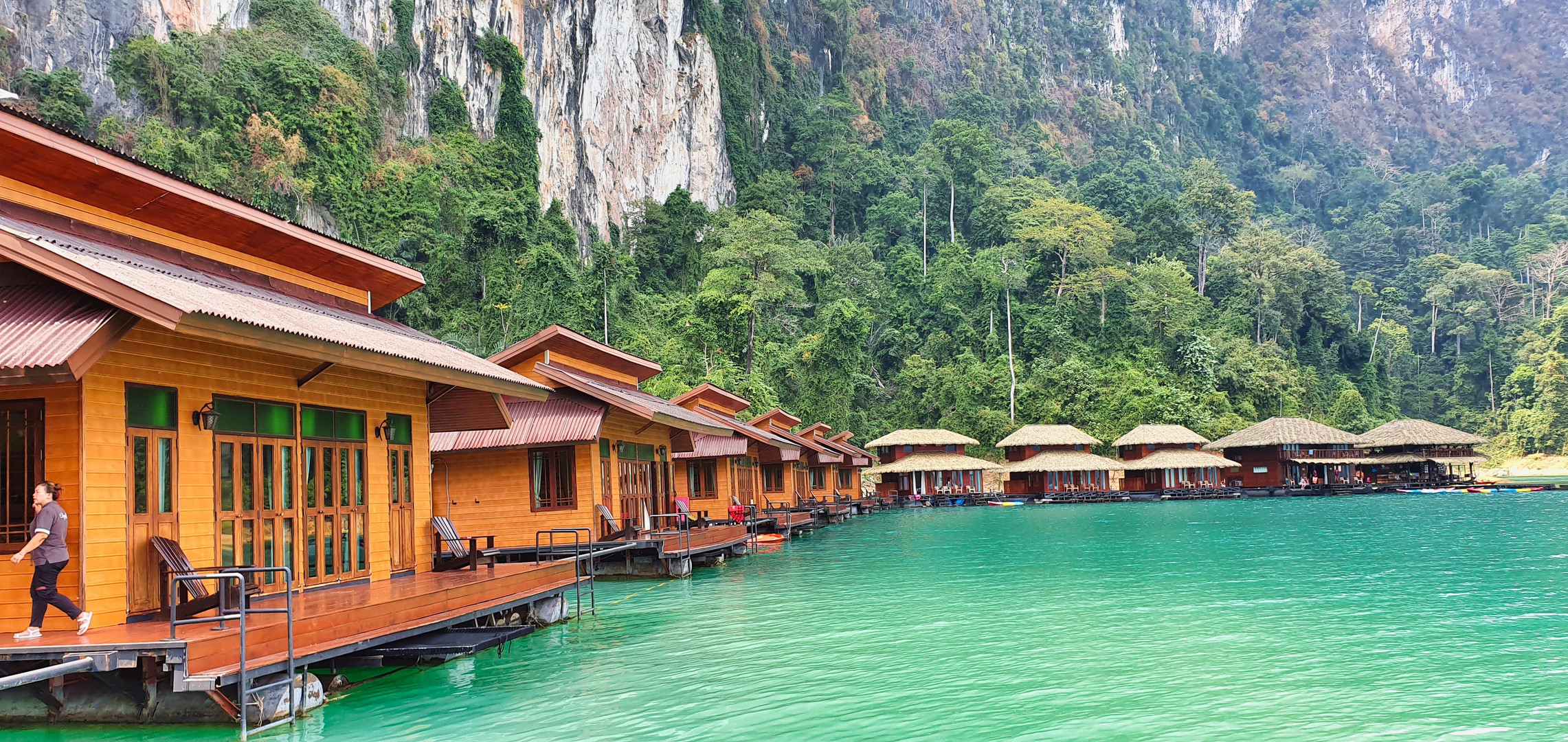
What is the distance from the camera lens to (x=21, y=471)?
31.5 feet

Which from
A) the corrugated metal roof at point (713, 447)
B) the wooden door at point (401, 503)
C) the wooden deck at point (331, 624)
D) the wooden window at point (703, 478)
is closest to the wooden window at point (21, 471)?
the wooden deck at point (331, 624)

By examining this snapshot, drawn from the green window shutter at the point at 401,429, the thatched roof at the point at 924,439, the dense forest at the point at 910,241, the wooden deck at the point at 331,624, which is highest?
the dense forest at the point at 910,241

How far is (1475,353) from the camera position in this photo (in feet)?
332

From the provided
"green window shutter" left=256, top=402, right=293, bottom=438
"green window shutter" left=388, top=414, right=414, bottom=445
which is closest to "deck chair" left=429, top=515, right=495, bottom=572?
"green window shutter" left=388, top=414, right=414, bottom=445

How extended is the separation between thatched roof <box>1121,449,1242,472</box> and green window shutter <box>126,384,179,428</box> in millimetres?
57075

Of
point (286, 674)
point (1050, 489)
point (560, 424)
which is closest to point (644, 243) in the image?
point (1050, 489)

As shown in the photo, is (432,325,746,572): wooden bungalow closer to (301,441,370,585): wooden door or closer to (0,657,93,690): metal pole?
(301,441,370,585): wooden door

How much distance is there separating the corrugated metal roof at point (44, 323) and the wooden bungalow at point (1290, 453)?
203 feet

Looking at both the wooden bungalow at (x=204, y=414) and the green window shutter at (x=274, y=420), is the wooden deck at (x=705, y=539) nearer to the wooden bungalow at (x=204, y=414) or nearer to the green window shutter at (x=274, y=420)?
the wooden bungalow at (x=204, y=414)

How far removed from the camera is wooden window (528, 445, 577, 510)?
21578 millimetres

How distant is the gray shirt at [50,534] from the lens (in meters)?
9.00

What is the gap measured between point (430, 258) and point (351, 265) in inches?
1735

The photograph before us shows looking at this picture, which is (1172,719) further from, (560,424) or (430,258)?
(430,258)

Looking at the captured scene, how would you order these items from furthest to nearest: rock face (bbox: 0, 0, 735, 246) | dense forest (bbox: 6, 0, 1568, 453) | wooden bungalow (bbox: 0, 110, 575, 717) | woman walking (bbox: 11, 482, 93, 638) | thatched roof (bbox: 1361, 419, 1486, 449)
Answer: thatched roof (bbox: 1361, 419, 1486, 449) < dense forest (bbox: 6, 0, 1568, 453) < rock face (bbox: 0, 0, 735, 246) < wooden bungalow (bbox: 0, 110, 575, 717) < woman walking (bbox: 11, 482, 93, 638)
